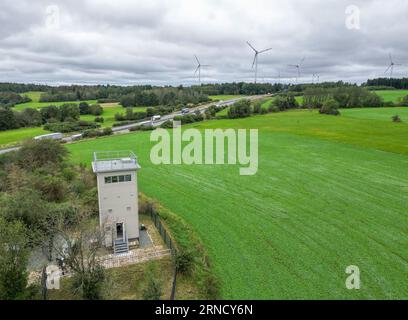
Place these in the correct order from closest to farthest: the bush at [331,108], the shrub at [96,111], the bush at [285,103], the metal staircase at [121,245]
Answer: the metal staircase at [121,245]
the bush at [331,108]
the shrub at [96,111]
the bush at [285,103]

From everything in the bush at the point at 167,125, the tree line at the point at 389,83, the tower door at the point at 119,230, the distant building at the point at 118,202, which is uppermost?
the tree line at the point at 389,83

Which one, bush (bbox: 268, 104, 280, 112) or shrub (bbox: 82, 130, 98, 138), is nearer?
shrub (bbox: 82, 130, 98, 138)

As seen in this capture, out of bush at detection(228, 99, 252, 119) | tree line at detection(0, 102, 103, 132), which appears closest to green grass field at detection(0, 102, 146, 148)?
tree line at detection(0, 102, 103, 132)

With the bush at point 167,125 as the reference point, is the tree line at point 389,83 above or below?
above

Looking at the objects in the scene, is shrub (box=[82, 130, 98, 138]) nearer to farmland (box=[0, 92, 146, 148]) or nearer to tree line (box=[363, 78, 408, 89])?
farmland (box=[0, 92, 146, 148])

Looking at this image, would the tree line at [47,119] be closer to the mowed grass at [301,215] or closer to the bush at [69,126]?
the bush at [69,126]

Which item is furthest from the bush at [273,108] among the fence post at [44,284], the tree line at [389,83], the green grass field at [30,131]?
the tree line at [389,83]

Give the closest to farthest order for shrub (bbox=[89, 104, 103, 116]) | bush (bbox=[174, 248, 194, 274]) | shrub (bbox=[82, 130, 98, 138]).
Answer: bush (bbox=[174, 248, 194, 274]), shrub (bbox=[82, 130, 98, 138]), shrub (bbox=[89, 104, 103, 116])
